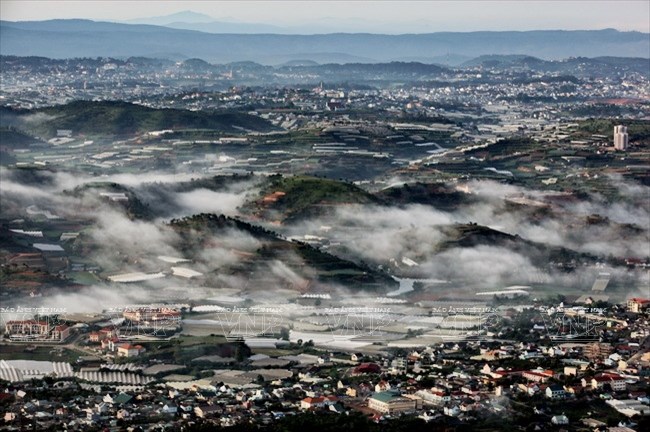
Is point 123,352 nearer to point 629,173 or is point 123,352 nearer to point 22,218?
point 22,218

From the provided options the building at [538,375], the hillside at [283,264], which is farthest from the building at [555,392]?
the hillside at [283,264]

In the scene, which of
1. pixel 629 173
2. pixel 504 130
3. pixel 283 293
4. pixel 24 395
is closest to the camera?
pixel 24 395

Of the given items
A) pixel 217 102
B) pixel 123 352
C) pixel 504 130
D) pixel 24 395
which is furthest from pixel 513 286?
pixel 217 102

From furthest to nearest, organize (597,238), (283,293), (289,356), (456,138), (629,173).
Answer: (456,138)
(629,173)
(597,238)
(283,293)
(289,356)

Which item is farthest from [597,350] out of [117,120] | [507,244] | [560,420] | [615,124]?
[117,120]

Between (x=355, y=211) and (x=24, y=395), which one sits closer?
(x=24, y=395)

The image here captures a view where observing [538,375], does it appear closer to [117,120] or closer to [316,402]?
[316,402]

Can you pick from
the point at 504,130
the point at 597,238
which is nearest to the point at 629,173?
the point at 597,238
